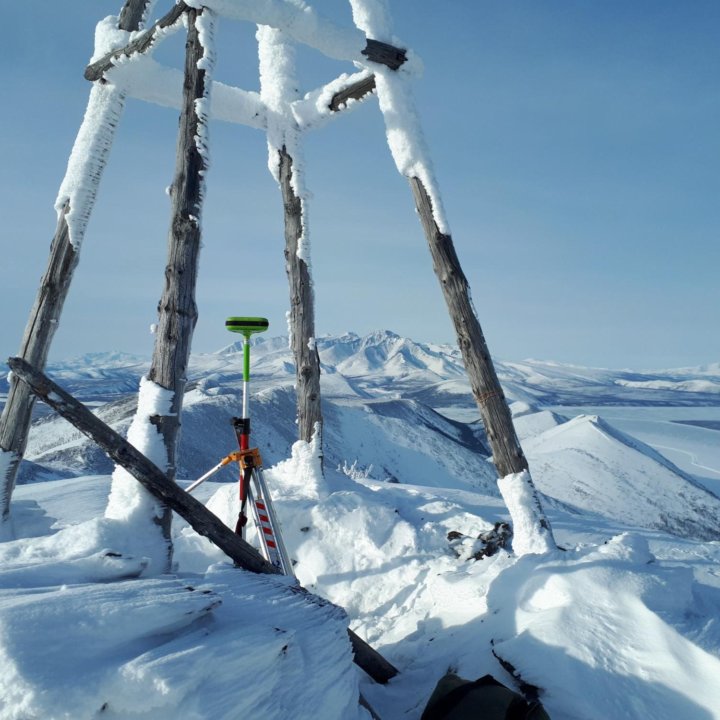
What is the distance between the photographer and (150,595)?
2186 mm

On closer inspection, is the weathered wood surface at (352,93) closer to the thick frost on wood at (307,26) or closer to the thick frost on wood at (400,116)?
the thick frost on wood at (400,116)

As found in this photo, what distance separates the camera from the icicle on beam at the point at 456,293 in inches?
174

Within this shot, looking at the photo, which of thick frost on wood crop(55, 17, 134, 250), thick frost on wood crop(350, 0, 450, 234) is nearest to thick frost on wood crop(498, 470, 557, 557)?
thick frost on wood crop(350, 0, 450, 234)

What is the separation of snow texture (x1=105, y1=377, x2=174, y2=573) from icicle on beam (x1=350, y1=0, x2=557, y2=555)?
2620 mm

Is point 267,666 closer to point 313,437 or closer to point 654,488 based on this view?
point 313,437

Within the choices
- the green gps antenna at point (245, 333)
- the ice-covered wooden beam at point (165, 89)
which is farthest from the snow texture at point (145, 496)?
the ice-covered wooden beam at point (165, 89)

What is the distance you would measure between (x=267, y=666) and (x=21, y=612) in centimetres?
91

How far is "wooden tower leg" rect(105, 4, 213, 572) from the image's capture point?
379 centimetres

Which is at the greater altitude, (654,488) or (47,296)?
(47,296)

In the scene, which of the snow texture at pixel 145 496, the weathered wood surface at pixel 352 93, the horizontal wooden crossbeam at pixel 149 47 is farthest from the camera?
the weathered wood surface at pixel 352 93

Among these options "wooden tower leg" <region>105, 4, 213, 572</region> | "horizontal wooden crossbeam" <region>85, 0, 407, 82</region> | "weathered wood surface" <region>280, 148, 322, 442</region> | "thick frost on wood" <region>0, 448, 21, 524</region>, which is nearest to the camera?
"wooden tower leg" <region>105, 4, 213, 572</region>

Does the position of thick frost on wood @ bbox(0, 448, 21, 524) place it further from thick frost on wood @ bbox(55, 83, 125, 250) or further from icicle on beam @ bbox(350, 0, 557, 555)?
icicle on beam @ bbox(350, 0, 557, 555)

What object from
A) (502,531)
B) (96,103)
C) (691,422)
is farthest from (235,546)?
(691,422)

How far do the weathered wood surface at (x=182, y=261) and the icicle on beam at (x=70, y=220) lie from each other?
5.34 feet
